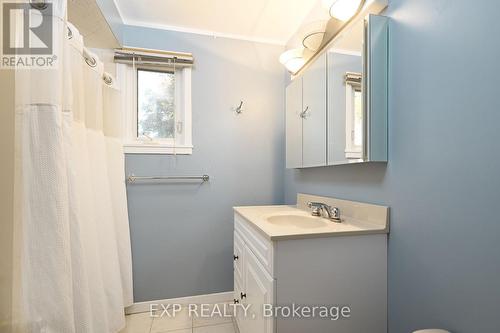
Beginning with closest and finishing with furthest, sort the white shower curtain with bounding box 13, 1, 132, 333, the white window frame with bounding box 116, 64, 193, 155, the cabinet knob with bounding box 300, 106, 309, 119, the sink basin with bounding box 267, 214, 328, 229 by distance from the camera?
the white shower curtain with bounding box 13, 1, 132, 333 → the sink basin with bounding box 267, 214, 328, 229 → the cabinet knob with bounding box 300, 106, 309, 119 → the white window frame with bounding box 116, 64, 193, 155

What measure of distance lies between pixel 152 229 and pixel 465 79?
1.98 m

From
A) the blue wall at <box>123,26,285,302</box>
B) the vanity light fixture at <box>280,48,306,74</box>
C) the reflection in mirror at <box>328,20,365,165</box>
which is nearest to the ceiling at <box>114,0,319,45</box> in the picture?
the blue wall at <box>123,26,285,302</box>

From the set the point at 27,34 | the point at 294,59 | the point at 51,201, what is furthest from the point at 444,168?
the point at 27,34

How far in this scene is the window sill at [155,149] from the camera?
5.82 feet

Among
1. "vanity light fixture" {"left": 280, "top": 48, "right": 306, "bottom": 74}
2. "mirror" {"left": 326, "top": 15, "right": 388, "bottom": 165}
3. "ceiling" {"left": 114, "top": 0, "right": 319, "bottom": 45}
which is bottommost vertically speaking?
"mirror" {"left": 326, "top": 15, "right": 388, "bottom": 165}

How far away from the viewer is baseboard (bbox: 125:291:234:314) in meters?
1.77

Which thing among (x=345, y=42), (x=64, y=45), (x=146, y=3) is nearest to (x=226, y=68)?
(x=146, y=3)

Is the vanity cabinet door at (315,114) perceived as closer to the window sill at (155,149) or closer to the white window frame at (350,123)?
the white window frame at (350,123)

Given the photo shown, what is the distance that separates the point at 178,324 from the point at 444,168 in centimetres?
185

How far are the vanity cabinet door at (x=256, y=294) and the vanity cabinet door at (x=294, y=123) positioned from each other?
0.79 metres

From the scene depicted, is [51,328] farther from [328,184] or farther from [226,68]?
[226,68]

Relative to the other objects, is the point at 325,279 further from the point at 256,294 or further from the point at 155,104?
the point at 155,104

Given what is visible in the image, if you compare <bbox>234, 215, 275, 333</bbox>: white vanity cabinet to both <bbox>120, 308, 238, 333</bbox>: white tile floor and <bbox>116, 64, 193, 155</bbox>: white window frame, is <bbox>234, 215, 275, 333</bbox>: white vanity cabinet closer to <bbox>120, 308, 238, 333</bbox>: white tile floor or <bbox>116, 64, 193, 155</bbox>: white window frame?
<bbox>120, 308, 238, 333</bbox>: white tile floor

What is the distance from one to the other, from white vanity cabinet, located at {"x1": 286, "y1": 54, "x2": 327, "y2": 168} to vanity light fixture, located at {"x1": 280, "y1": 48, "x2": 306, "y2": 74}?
0.33ft
